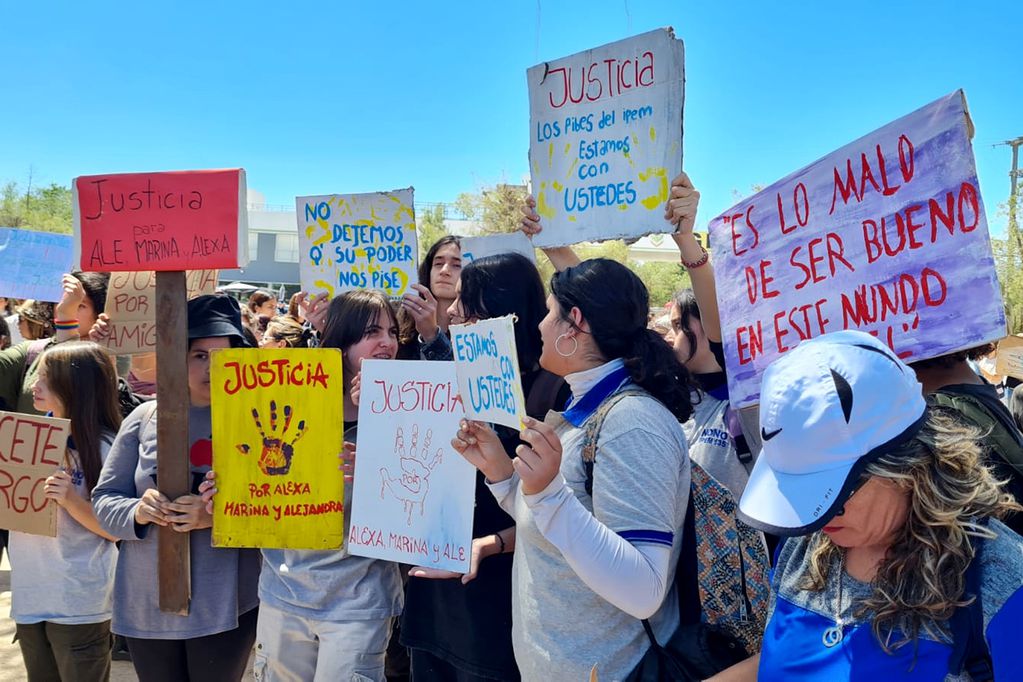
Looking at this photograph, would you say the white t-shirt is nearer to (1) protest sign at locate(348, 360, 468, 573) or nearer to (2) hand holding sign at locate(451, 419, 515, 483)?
(1) protest sign at locate(348, 360, 468, 573)

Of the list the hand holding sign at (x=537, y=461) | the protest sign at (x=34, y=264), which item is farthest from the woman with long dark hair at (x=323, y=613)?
the protest sign at (x=34, y=264)

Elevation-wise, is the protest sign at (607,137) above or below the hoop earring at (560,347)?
above

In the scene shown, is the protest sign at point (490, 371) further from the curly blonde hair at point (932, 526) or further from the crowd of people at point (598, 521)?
the curly blonde hair at point (932, 526)

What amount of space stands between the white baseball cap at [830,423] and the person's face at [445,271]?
2825 mm

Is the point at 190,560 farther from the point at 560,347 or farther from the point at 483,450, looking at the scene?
the point at 560,347

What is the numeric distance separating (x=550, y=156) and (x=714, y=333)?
0.98 metres

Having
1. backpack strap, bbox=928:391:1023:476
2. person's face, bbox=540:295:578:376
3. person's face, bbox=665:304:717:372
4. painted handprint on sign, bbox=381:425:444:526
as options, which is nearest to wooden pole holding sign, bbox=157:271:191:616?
painted handprint on sign, bbox=381:425:444:526

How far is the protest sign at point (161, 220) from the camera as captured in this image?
10.0ft

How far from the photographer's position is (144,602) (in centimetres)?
295

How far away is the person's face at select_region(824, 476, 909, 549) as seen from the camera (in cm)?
143

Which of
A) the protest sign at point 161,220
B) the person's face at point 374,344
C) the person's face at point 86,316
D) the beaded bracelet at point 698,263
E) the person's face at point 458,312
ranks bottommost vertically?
the person's face at point 374,344

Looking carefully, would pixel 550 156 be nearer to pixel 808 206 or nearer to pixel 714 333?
pixel 714 333

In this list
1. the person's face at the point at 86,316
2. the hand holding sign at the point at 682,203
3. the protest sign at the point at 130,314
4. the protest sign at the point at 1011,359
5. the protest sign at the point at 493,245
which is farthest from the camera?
the protest sign at the point at 1011,359

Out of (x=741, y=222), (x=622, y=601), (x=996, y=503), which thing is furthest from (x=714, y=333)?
(x=996, y=503)
